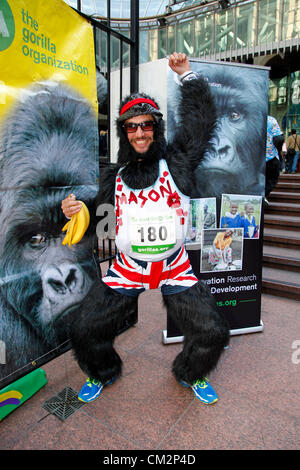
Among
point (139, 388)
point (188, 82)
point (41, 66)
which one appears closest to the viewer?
point (41, 66)

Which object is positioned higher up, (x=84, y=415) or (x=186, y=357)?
(x=186, y=357)

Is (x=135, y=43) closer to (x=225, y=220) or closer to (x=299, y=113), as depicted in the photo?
(x=225, y=220)

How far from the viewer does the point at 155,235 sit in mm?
1850

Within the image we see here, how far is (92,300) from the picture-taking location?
1968 mm

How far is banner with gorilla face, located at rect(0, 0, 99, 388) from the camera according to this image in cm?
172

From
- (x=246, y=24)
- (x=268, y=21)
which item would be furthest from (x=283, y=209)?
(x=246, y=24)

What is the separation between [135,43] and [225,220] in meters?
1.67

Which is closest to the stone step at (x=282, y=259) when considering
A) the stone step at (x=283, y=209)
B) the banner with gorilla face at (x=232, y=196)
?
the stone step at (x=283, y=209)

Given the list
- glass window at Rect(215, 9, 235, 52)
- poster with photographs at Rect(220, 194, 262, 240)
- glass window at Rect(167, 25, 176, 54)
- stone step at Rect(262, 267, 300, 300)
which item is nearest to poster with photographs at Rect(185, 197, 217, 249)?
poster with photographs at Rect(220, 194, 262, 240)

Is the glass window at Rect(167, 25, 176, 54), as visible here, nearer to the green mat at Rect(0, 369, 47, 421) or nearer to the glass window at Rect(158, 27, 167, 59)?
the glass window at Rect(158, 27, 167, 59)

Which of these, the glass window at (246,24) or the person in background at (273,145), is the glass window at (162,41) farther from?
the person in background at (273,145)

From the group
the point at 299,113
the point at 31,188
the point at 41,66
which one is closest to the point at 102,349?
the point at 31,188

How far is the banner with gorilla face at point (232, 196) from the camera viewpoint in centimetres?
238

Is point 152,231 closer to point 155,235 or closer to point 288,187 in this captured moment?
point 155,235
